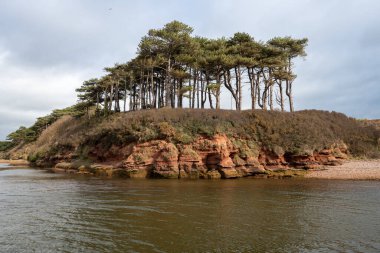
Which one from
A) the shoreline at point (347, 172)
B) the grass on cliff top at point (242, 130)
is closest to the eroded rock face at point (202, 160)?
the grass on cliff top at point (242, 130)

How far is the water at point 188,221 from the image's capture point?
10477mm

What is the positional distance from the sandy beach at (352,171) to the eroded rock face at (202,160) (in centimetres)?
164

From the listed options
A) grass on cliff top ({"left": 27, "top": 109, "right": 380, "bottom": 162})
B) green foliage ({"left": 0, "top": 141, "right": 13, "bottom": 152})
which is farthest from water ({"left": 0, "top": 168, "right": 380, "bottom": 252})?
green foliage ({"left": 0, "top": 141, "right": 13, "bottom": 152})

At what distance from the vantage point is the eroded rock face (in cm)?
3181

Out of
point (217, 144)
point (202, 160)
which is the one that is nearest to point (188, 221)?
point (202, 160)

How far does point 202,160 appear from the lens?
32594mm

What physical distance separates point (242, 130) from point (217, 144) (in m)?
4.32

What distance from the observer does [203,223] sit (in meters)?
13.3

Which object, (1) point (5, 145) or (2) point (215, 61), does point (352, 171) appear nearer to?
(2) point (215, 61)

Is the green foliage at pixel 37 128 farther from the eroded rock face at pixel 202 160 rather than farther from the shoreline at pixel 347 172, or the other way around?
the shoreline at pixel 347 172

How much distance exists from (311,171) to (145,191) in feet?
63.2

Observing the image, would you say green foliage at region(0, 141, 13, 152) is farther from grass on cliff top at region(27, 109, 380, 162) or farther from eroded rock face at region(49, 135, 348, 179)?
eroded rock face at region(49, 135, 348, 179)

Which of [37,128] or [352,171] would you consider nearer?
[352,171]

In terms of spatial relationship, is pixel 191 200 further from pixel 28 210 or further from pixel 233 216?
pixel 28 210
